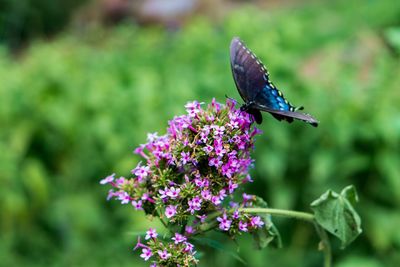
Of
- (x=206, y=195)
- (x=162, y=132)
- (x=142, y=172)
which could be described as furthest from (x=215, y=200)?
→ (x=162, y=132)

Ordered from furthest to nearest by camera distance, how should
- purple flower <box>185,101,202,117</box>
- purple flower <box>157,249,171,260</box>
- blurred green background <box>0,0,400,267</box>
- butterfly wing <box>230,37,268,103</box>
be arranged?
1. blurred green background <box>0,0,400,267</box>
2. butterfly wing <box>230,37,268,103</box>
3. purple flower <box>185,101,202,117</box>
4. purple flower <box>157,249,171,260</box>

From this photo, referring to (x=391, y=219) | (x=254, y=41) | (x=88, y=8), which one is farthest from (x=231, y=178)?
(x=88, y=8)

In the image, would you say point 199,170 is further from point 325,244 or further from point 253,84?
point 325,244

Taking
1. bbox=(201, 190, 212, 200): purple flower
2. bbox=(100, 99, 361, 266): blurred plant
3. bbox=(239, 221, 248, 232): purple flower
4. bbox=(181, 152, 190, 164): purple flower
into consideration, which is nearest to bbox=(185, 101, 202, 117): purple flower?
→ bbox=(100, 99, 361, 266): blurred plant

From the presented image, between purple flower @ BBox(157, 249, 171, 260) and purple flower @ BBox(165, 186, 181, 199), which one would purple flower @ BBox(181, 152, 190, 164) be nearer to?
purple flower @ BBox(165, 186, 181, 199)

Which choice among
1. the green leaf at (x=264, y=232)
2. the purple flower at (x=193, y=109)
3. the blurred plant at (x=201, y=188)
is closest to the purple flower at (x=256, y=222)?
the blurred plant at (x=201, y=188)

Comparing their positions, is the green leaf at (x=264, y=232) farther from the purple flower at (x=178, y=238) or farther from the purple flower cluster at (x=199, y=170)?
the purple flower at (x=178, y=238)

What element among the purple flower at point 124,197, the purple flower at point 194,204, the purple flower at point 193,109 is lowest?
the purple flower at point 194,204

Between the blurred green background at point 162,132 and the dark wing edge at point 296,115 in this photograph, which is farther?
the blurred green background at point 162,132

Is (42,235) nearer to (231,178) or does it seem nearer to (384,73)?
(384,73)
